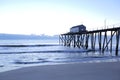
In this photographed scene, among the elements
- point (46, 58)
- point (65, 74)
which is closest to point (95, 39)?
point (46, 58)

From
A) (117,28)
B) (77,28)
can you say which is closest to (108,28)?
(117,28)

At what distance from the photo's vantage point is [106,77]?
9.45 m

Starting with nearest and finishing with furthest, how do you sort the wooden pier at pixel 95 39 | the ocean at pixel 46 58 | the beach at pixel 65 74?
1. the beach at pixel 65 74
2. the ocean at pixel 46 58
3. the wooden pier at pixel 95 39

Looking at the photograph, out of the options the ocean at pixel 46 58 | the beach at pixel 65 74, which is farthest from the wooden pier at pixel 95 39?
the beach at pixel 65 74

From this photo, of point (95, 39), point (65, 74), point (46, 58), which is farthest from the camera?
point (95, 39)

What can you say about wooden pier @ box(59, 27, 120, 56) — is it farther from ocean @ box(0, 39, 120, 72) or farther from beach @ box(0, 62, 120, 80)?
beach @ box(0, 62, 120, 80)

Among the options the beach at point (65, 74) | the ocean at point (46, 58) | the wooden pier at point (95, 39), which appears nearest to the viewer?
the beach at point (65, 74)

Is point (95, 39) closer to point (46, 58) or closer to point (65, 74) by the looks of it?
point (46, 58)

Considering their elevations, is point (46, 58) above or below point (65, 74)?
below

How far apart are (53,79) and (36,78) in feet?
2.58

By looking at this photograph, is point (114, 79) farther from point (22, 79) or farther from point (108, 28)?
point (108, 28)

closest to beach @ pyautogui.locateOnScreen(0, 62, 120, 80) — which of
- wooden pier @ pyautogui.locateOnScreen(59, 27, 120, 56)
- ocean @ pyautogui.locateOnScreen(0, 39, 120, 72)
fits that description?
ocean @ pyautogui.locateOnScreen(0, 39, 120, 72)

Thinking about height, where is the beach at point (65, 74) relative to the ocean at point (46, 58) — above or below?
above

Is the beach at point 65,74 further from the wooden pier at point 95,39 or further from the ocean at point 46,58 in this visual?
the wooden pier at point 95,39
